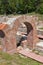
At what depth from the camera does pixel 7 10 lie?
3753 centimetres

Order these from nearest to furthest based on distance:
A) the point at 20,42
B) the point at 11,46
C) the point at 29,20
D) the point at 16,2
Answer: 1. the point at 11,46
2. the point at 29,20
3. the point at 20,42
4. the point at 16,2

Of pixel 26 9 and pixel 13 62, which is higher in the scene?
pixel 13 62

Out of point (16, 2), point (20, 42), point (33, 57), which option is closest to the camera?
point (33, 57)

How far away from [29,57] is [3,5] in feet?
92.8

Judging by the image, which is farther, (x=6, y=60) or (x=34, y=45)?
(x=34, y=45)

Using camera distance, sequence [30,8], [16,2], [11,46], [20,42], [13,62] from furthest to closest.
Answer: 1. [16,2]
2. [30,8]
3. [20,42]
4. [11,46]
5. [13,62]

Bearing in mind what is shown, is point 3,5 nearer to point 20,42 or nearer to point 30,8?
point 30,8

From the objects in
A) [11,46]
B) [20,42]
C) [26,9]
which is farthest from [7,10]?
[11,46]

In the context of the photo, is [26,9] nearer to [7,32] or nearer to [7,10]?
[7,10]

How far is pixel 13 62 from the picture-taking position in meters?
8.03

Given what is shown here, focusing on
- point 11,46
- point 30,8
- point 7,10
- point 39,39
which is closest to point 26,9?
point 30,8

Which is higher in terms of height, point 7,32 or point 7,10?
point 7,32

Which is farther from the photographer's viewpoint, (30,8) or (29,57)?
(30,8)

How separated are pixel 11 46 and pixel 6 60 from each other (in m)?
3.77
